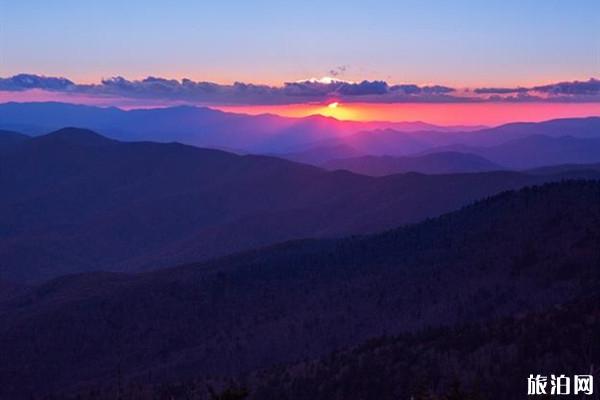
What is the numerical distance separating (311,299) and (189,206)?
110025 mm

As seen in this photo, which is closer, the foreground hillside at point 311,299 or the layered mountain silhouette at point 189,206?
the foreground hillside at point 311,299

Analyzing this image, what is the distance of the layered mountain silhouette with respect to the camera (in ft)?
384

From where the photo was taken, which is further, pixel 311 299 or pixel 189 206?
pixel 189 206

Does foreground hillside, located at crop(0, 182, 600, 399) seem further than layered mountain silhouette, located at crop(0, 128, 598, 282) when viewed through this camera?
→ No

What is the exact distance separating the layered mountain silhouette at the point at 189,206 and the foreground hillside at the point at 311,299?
46.1m

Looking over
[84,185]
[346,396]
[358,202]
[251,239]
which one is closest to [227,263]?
[346,396]

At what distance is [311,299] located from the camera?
52562 mm

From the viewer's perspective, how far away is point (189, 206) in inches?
6280

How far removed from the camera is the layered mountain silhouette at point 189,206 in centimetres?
11719

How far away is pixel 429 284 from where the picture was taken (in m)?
48.4

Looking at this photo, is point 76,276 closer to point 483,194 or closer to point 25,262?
point 25,262

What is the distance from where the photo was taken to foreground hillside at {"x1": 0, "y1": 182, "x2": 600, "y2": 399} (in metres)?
43.9

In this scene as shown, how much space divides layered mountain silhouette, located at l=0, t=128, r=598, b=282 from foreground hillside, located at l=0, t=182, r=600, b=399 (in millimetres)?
46100

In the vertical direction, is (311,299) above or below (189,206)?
above
